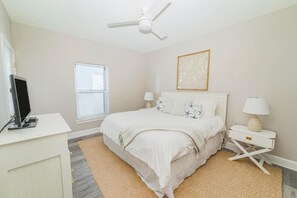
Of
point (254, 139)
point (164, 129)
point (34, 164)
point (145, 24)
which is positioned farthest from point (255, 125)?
point (34, 164)

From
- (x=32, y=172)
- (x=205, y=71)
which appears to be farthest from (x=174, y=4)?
(x=32, y=172)

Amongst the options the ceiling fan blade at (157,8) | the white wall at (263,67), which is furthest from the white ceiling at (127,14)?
the ceiling fan blade at (157,8)

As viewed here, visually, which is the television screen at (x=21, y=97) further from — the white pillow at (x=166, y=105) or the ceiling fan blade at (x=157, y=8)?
the white pillow at (x=166, y=105)

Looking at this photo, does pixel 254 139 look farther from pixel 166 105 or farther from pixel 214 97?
pixel 166 105

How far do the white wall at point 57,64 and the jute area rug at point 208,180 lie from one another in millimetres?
1566

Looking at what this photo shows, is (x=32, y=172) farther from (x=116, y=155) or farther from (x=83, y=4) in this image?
(x=83, y=4)

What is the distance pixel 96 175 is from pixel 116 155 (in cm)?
57

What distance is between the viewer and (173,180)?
1.62 metres

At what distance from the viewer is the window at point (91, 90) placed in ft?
11.2

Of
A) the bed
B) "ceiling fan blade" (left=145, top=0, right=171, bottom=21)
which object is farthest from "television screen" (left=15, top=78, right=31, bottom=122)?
"ceiling fan blade" (left=145, top=0, right=171, bottom=21)

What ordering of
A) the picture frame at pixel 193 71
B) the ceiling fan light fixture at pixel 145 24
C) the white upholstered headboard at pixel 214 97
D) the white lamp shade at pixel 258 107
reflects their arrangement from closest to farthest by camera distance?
the ceiling fan light fixture at pixel 145 24 → the white lamp shade at pixel 258 107 → the white upholstered headboard at pixel 214 97 → the picture frame at pixel 193 71

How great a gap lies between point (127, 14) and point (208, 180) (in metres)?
2.86

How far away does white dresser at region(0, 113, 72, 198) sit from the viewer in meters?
0.94

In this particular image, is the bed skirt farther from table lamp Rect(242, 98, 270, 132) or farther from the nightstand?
table lamp Rect(242, 98, 270, 132)
